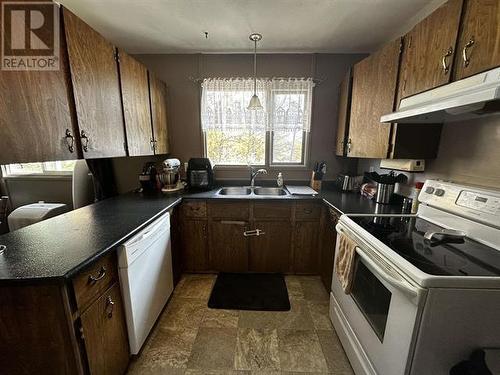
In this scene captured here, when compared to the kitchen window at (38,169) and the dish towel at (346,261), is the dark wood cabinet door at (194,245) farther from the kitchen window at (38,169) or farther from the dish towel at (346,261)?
the dish towel at (346,261)

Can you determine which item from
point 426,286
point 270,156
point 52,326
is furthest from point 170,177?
point 426,286

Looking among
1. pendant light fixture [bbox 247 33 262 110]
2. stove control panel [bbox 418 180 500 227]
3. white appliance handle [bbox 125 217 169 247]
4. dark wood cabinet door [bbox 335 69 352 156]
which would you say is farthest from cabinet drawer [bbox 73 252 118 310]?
dark wood cabinet door [bbox 335 69 352 156]

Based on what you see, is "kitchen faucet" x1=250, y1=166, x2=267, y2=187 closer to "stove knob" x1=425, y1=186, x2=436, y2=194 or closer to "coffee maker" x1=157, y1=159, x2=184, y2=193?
"coffee maker" x1=157, y1=159, x2=184, y2=193

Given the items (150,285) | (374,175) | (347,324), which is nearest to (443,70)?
(374,175)

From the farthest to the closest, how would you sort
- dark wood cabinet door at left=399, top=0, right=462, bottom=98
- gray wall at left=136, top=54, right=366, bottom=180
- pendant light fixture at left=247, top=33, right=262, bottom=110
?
1. gray wall at left=136, top=54, right=366, bottom=180
2. pendant light fixture at left=247, top=33, right=262, bottom=110
3. dark wood cabinet door at left=399, top=0, right=462, bottom=98

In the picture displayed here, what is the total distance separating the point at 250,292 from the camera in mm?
2014

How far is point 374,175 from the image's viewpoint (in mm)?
1943

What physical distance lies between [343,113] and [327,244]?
141 centimetres

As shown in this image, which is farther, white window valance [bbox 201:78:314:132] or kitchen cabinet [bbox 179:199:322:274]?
white window valance [bbox 201:78:314:132]

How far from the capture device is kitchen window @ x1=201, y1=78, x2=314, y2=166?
2.50 m

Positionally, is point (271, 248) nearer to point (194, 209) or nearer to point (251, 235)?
point (251, 235)

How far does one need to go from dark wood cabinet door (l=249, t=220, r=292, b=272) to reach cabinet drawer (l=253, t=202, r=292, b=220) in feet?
0.22

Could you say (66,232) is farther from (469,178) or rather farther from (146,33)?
(469,178)

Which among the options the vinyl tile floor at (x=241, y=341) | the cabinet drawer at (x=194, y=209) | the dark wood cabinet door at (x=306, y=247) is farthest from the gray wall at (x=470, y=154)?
the cabinet drawer at (x=194, y=209)
